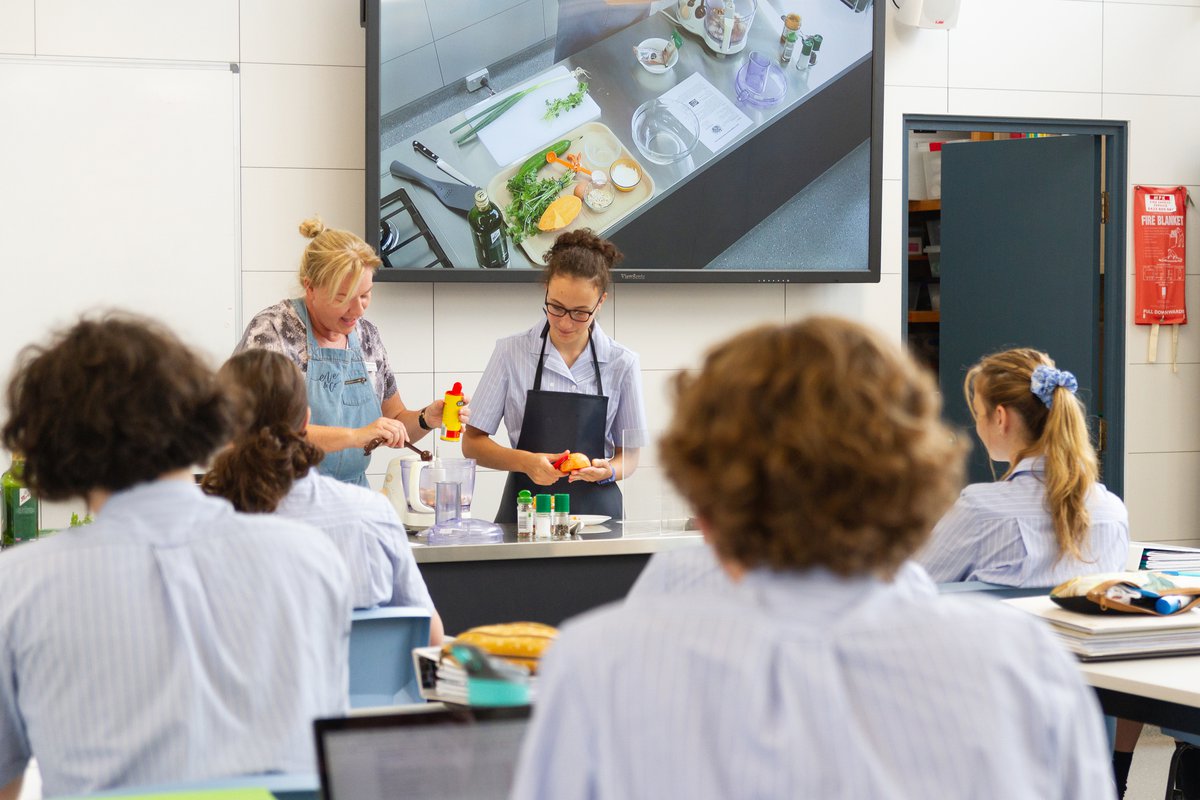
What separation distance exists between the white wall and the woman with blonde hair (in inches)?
38.1

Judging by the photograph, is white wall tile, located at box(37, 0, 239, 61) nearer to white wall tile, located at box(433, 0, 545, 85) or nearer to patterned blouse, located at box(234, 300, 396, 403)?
white wall tile, located at box(433, 0, 545, 85)

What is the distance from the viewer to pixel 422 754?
44.4 inches

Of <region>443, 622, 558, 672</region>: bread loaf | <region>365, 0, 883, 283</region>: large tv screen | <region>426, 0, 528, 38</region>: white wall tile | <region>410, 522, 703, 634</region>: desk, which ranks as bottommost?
<region>410, 522, 703, 634</region>: desk

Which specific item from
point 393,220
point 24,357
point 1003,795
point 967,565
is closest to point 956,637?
point 1003,795

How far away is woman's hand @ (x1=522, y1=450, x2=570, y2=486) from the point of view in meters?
3.11

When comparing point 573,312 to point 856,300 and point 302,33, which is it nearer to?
point 302,33

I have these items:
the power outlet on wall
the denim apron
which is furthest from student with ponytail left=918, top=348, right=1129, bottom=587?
the power outlet on wall

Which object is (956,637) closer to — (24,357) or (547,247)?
(24,357)

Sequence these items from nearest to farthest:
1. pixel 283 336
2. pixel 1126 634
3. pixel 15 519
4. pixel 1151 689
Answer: pixel 1151 689
pixel 1126 634
pixel 15 519
pixel 283 336

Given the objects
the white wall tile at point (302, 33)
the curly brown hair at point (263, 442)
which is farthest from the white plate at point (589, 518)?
the white wall tile at point (302, 33)

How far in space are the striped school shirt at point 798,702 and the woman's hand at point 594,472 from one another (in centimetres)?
224

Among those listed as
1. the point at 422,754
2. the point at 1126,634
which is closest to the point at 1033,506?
the point at 1126,634

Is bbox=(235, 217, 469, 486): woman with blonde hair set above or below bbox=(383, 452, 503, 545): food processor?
above

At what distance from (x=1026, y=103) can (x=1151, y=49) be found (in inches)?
23.9
